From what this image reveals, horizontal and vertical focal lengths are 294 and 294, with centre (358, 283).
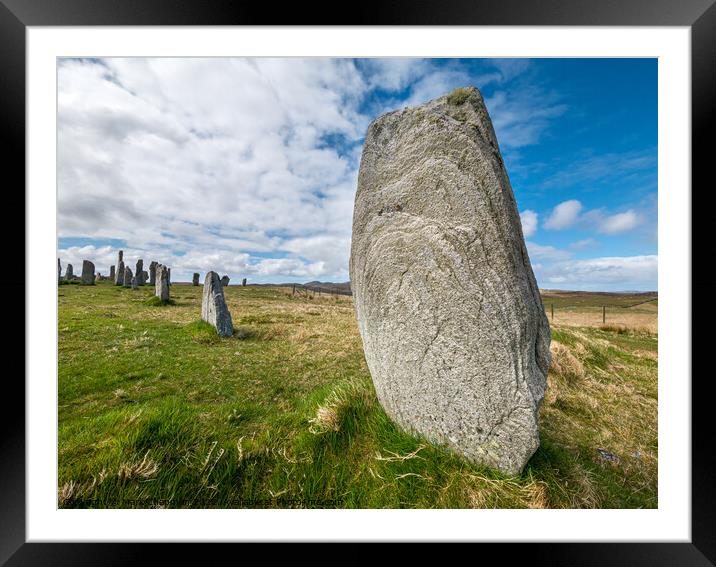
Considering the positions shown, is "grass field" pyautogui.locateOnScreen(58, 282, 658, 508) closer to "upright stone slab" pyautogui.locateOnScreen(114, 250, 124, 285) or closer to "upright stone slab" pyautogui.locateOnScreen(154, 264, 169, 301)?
"upright stone slab" pyautogui.locateOnScreen(154, 264, 169, 301)

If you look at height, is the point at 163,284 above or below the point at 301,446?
above

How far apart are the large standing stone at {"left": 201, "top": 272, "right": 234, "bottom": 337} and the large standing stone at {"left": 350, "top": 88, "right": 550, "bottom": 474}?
21.7ft

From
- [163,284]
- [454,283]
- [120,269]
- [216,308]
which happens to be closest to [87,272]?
[120,269]

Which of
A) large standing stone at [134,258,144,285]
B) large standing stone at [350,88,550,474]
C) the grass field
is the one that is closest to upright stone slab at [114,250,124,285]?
large standing stone at [134,258,144,285]

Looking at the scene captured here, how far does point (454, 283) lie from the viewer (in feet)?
7.13

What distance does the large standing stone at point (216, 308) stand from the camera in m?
7.93

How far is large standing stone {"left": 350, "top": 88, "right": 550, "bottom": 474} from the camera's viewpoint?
6.65ft
